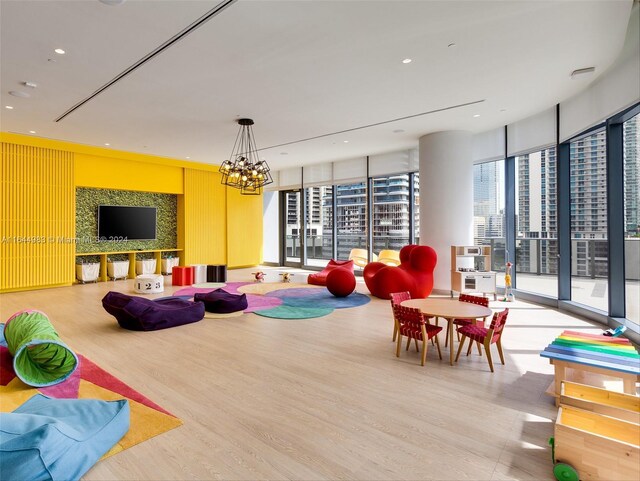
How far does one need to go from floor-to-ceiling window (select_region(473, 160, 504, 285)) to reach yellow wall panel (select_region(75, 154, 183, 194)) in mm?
8498

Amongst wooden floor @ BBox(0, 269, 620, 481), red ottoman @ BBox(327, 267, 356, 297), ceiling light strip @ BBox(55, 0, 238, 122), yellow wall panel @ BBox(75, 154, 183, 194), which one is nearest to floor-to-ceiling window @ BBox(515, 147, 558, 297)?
wooden floor @ BBox(0, 269, 620, 481)

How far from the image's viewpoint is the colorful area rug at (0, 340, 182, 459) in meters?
2.70

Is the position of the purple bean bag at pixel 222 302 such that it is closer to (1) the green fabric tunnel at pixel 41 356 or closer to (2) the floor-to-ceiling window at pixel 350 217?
(1) the green fabric tunnel at pixel 41 356

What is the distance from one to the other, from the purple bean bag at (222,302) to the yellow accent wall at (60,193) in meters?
4.81

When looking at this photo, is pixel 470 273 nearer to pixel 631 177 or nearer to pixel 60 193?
pixel 631 177

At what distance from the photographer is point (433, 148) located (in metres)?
8.21

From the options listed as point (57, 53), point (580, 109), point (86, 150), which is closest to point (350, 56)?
Answer: point (57, 53)

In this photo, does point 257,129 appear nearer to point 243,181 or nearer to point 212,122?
point 212,122

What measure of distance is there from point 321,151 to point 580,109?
593cm

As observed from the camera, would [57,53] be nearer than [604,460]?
No

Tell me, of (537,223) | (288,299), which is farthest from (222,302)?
(537,223)

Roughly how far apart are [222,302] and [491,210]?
20.1ft

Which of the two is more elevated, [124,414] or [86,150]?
[86,150]

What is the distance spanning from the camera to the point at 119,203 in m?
10.4
